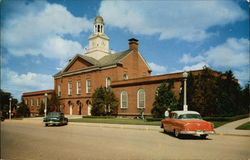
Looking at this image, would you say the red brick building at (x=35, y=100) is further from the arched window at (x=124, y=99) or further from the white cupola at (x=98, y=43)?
the arched window at (x=124, y=99)

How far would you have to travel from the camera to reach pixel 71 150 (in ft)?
29.0

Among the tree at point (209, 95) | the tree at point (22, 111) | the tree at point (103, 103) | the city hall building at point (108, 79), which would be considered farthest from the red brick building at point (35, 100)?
the tree at point (209, 95)

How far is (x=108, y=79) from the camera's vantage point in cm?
4197

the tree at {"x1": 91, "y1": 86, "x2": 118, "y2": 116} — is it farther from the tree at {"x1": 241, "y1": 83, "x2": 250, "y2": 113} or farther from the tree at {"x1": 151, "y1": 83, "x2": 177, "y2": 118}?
the tree at {"x1": 241, "y1": 83, "x2": 250, "y2": 113}

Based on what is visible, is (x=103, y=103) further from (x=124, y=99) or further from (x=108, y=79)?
(x=108, y=79)

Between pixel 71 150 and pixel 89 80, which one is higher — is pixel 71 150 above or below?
below

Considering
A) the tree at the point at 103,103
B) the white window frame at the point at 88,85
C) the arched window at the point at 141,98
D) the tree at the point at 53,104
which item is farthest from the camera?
the tree at the point at 53,104

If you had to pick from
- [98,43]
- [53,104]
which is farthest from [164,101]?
[98,43]

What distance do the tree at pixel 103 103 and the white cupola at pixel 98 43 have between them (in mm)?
16441

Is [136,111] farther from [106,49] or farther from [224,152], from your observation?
[224,152]

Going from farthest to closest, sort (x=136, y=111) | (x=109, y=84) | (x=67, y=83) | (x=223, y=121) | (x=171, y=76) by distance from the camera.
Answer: (x=67, y=83) → (x=109, y=84) → (x=136, y=111) → (x=171, y=76) → (x=223, y=121)

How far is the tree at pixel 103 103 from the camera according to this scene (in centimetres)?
3609

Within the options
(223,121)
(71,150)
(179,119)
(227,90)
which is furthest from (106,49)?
(71,150)

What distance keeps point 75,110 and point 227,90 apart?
3097 cm
